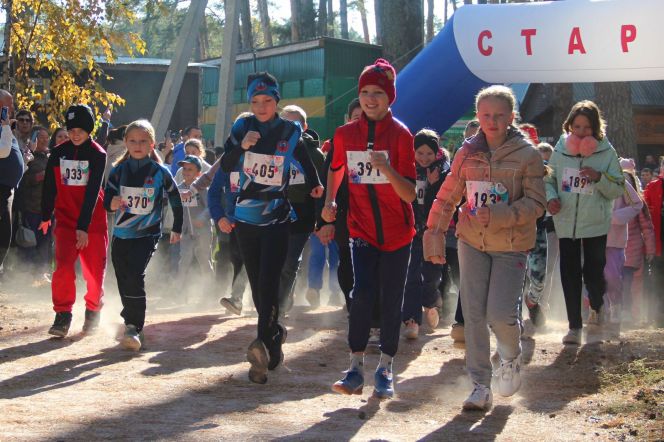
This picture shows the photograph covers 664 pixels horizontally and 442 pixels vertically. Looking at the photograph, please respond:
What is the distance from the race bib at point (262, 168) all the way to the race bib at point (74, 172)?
2.38 m

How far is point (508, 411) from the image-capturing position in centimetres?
607

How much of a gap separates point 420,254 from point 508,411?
3.00m

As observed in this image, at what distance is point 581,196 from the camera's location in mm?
8672

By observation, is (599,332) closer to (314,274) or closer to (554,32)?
(314,274)

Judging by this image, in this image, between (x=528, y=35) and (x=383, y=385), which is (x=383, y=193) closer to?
(x=383, y=385)

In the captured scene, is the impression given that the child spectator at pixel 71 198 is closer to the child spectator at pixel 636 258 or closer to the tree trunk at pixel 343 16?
the child spectator at pixel 636 258

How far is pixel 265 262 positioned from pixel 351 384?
1144 mm

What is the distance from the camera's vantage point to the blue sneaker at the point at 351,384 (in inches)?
235

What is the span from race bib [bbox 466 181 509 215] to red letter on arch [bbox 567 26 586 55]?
6.57 meters

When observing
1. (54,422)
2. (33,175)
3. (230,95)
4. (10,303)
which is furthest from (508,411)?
(230,95)

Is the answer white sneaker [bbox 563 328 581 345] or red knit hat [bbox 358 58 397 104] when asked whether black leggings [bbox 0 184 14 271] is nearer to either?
red knit hat [bbox 358 58 397 104]

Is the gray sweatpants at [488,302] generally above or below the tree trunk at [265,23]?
below

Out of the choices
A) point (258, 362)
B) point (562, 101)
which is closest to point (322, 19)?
point (562, 101)

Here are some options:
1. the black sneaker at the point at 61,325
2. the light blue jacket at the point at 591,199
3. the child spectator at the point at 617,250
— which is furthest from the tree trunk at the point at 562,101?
the black sneaker at the point at 61,325
